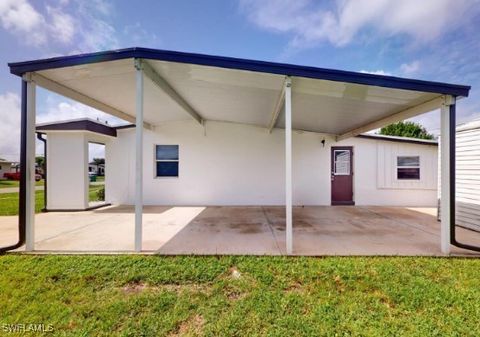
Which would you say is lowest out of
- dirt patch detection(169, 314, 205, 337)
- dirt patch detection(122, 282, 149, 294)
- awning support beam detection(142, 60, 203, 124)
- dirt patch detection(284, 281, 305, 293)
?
dirt patch detection(169, 314, 205, 337)

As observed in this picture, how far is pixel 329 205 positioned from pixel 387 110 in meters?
4.42

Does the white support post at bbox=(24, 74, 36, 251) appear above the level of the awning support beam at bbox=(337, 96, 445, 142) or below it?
below

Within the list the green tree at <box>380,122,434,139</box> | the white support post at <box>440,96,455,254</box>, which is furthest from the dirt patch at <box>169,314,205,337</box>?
the green tree at <box>380,122,434,139</box>

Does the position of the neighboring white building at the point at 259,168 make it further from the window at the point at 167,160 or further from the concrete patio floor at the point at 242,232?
the concrete patio floor at the point at 242,232

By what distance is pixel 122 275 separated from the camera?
3068 mm

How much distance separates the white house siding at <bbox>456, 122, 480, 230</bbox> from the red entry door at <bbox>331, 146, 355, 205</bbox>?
11.1 ft

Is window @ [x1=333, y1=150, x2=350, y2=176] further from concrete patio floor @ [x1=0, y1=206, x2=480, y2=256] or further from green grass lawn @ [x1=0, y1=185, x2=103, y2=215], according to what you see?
green grass lawn @ [x1=0, y1=185, x2=103, y2=215]

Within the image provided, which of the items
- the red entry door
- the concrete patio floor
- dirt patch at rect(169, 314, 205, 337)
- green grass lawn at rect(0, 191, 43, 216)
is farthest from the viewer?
the red entry door

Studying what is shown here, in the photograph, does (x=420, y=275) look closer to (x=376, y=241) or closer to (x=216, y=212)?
(x=376, y=241)

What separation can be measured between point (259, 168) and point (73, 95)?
584 centimetres

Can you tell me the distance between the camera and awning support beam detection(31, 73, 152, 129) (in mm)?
4035

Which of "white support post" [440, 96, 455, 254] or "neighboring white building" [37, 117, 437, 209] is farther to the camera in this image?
"neighboring white building" [37, 117, 437, 209]

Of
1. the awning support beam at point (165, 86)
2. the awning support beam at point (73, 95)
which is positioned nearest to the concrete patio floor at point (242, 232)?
the awning support beam at point (73, 95)

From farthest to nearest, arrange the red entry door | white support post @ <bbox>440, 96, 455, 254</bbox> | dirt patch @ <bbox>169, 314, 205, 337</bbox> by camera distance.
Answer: the red entry door
white support post @ <bbox>440, 96, 455, 254</bbox>
dirt patch @ <bbox>169, 314, 205, 337</bbox>
